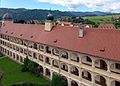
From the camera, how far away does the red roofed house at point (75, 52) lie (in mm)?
40209

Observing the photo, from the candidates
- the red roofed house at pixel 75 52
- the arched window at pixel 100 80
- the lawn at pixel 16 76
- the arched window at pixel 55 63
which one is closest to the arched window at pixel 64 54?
the red roofed house at pixel 75 52

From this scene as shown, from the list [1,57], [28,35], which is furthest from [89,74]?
[1,57]

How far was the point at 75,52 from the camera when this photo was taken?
46781 mm

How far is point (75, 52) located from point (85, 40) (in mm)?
2706

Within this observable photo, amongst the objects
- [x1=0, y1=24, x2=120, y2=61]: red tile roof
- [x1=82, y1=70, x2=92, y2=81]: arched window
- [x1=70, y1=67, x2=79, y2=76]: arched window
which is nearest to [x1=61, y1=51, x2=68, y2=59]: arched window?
[x1=0, y1=24, x2=120, y2=61]: red tile roof

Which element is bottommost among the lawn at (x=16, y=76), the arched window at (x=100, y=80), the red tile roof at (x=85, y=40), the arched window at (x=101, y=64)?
the lawn at (x=16, y=76)

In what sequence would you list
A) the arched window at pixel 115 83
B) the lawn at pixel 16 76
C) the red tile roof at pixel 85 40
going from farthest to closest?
the lawn at pixel 16 76, the red tile roof at pixel 85 40, the arched window at pixel 115 83

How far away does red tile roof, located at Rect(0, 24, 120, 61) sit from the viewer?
40656 mm

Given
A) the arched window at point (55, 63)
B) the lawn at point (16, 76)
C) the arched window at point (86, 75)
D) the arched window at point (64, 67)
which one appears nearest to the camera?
the arched window at point (86, 75)

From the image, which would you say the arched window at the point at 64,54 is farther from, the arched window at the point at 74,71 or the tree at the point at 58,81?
the tree at the point at 58,81

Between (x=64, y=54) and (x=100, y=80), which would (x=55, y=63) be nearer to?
(x=64, y=54)

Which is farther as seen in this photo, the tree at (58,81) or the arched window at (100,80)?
the tree at (58,81)

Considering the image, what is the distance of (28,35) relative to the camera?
69.3m

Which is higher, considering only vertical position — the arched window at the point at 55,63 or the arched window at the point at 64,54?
the arched window at the point at 64,54
